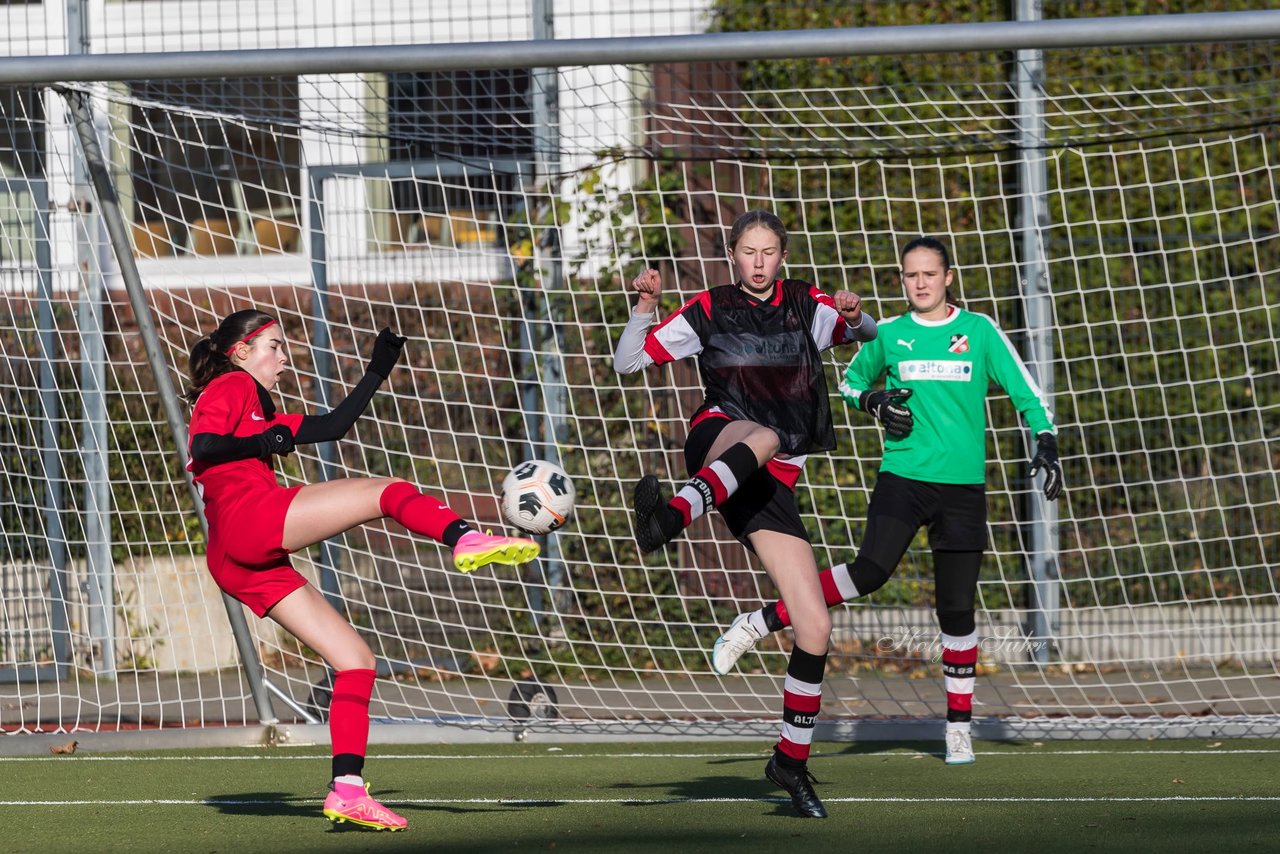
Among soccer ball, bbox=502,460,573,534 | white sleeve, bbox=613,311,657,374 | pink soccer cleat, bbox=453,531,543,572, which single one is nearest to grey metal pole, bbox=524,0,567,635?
white sleeve, bbox=613,311,657,374

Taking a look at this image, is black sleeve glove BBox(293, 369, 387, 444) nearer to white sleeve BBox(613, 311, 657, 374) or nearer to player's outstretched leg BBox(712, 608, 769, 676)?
white sleeve BBox(613, 311, 657, 374)

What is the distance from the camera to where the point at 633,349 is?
5.08 m

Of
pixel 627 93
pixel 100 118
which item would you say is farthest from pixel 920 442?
pixel 100 118

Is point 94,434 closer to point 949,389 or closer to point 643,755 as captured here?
point 643,755

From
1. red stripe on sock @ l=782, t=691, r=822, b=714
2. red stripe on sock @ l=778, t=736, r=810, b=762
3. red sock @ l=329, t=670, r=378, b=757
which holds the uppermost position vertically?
red sock @ l=329, t=670, r=378, b=757

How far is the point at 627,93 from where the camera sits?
9.05 meters

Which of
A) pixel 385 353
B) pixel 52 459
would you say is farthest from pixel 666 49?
pixel 52 459

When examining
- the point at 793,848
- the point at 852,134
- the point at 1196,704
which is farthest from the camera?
the point at 852,134

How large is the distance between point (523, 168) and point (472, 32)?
4.28 ft

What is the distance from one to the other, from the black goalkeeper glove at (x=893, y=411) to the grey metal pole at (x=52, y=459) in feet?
14.7

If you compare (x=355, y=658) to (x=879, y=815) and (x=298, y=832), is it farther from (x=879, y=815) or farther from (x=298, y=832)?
(x=879, y=815)

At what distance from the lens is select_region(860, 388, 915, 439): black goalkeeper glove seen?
5398mm

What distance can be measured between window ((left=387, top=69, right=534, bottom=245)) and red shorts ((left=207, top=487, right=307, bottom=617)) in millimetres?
3901

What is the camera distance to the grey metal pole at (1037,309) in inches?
328
